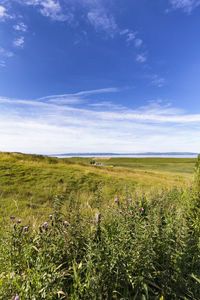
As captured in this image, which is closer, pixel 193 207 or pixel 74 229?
pixel 74 229

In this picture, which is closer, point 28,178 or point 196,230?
point 196,230

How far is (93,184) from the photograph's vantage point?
1317 cm

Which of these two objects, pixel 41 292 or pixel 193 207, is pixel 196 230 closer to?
pixel 193 207

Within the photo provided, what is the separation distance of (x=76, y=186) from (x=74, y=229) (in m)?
9.35

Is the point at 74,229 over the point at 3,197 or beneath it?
over

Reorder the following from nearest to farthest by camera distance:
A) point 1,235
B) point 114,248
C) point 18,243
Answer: point 114,248 < point 18,243 < point 1,235

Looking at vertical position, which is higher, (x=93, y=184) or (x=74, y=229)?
(x=74, y=229)

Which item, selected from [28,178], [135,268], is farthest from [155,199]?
[28,178]

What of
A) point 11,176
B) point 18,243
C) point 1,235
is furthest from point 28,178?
point 18,243

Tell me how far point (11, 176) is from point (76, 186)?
4744 millimetres

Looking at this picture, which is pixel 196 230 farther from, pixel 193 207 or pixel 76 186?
pixel 76 186

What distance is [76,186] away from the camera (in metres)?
12.1

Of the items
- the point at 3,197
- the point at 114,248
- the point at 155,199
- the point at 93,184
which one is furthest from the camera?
the point at 93,184

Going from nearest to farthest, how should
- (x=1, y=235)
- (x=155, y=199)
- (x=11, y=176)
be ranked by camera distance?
(x=1, y=235) < (x=155, y=199) < (x=11, y=176)
